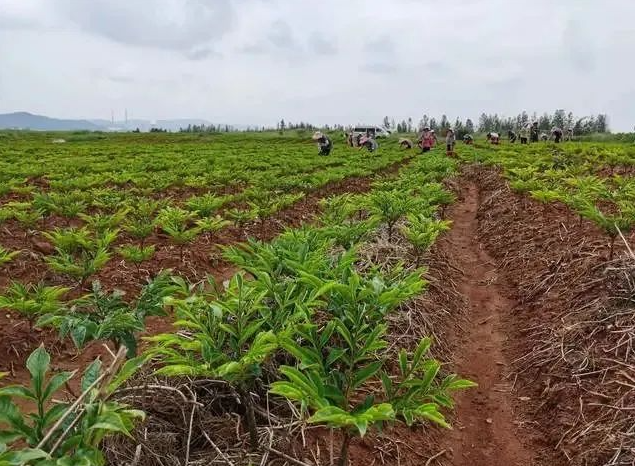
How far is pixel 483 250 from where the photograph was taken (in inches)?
309

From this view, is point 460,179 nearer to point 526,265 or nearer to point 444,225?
point 526,265

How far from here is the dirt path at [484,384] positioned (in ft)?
10.3

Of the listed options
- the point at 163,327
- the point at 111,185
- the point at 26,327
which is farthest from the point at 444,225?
the point at 111,185

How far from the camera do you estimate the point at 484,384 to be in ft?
13.1

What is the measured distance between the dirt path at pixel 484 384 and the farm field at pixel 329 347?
0.05ft

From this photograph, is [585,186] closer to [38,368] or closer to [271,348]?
[271,348]

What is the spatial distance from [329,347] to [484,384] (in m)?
2.02

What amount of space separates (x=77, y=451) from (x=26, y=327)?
3740 millimetres

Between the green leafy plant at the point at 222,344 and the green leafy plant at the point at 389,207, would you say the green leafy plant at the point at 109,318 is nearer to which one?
the green leafy plant at the point at 222,344

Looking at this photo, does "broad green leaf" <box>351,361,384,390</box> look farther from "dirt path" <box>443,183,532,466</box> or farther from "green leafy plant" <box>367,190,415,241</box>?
"green leafy plant" <box>367,190,415,241</box>

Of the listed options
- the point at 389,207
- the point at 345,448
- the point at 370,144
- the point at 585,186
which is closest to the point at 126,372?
the point at 345,448

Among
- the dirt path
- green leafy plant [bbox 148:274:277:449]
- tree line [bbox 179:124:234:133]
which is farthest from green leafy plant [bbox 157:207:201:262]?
tree line [bbox 179:124:234:133]

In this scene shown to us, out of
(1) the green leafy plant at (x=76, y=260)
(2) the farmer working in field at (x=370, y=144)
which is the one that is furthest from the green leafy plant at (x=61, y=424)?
(2) the farmer working in field at (x=370, y=144)

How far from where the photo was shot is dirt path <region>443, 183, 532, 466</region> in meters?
3.15
